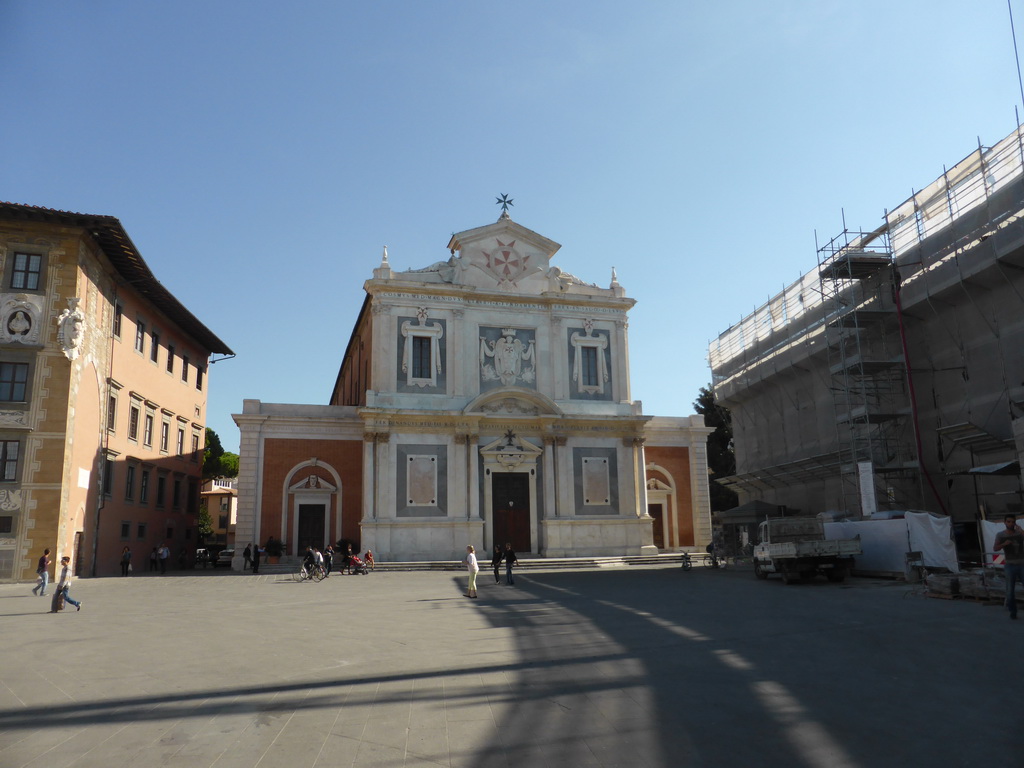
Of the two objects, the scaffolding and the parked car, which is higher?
the scaffolding

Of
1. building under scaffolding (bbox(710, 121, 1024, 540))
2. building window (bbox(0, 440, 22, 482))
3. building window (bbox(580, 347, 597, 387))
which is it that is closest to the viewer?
building under scaffolding (bbox(710, 121, 1024, 540))

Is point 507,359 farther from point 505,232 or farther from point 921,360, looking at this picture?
point 921,360

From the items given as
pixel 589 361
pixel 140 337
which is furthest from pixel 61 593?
pixel 589 361

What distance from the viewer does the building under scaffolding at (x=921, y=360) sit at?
22984mm

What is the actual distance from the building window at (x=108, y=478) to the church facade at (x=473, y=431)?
491 cm

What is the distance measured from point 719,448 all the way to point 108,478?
41253 millimetres

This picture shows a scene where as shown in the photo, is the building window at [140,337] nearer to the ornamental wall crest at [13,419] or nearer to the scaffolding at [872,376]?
the ornamental wall crest at [13,419]

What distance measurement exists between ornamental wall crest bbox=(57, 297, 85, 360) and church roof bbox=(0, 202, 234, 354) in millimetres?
2649

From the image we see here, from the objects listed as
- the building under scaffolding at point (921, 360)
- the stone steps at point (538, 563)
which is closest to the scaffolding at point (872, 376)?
the building under scaffolding at point (921, 360)

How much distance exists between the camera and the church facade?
3175cm

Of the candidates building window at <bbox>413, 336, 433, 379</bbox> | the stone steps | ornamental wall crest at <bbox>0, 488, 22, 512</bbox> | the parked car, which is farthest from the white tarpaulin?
the parked car

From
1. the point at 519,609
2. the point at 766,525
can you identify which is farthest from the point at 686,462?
the point at 519,609

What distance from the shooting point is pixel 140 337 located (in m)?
32.4

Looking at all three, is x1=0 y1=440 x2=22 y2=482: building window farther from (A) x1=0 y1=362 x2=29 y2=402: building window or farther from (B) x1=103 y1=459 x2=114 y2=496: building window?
(B) x1=103 y1=459 x2=114 y2=496: building window
